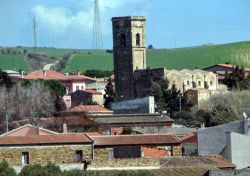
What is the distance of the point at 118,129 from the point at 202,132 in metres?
19.8

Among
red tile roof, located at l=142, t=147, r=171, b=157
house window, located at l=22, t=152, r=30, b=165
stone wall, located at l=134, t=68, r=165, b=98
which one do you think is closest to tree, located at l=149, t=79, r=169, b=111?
stone wall, located at l=134, t=68, r=165, b=98

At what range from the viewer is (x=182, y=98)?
10662cm

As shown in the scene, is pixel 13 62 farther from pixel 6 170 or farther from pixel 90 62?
pixel 6 170

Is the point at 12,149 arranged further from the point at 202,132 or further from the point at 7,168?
the point at 202,132

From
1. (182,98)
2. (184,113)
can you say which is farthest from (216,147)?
(182,98)

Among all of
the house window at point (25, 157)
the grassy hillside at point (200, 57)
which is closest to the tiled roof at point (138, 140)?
the house window at point (25, 157)

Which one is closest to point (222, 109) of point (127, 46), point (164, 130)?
point (164, 130)

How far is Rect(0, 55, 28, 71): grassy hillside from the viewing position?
18230 centimetres

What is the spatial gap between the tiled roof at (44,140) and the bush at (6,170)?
425 cm

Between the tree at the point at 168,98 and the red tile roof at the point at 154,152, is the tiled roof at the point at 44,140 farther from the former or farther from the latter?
the tree at the point at 168,98

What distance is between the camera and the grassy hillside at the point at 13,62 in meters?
182

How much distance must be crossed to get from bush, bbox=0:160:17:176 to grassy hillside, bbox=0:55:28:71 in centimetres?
13596

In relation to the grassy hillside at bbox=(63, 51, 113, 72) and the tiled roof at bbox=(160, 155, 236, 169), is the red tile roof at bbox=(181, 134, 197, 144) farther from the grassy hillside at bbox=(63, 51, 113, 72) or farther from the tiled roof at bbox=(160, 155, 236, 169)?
the grassy hillside at bbox=(63, 51, 113, 72)

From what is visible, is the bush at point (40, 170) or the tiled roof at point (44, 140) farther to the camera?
the tiled roof at point (44, 140)
